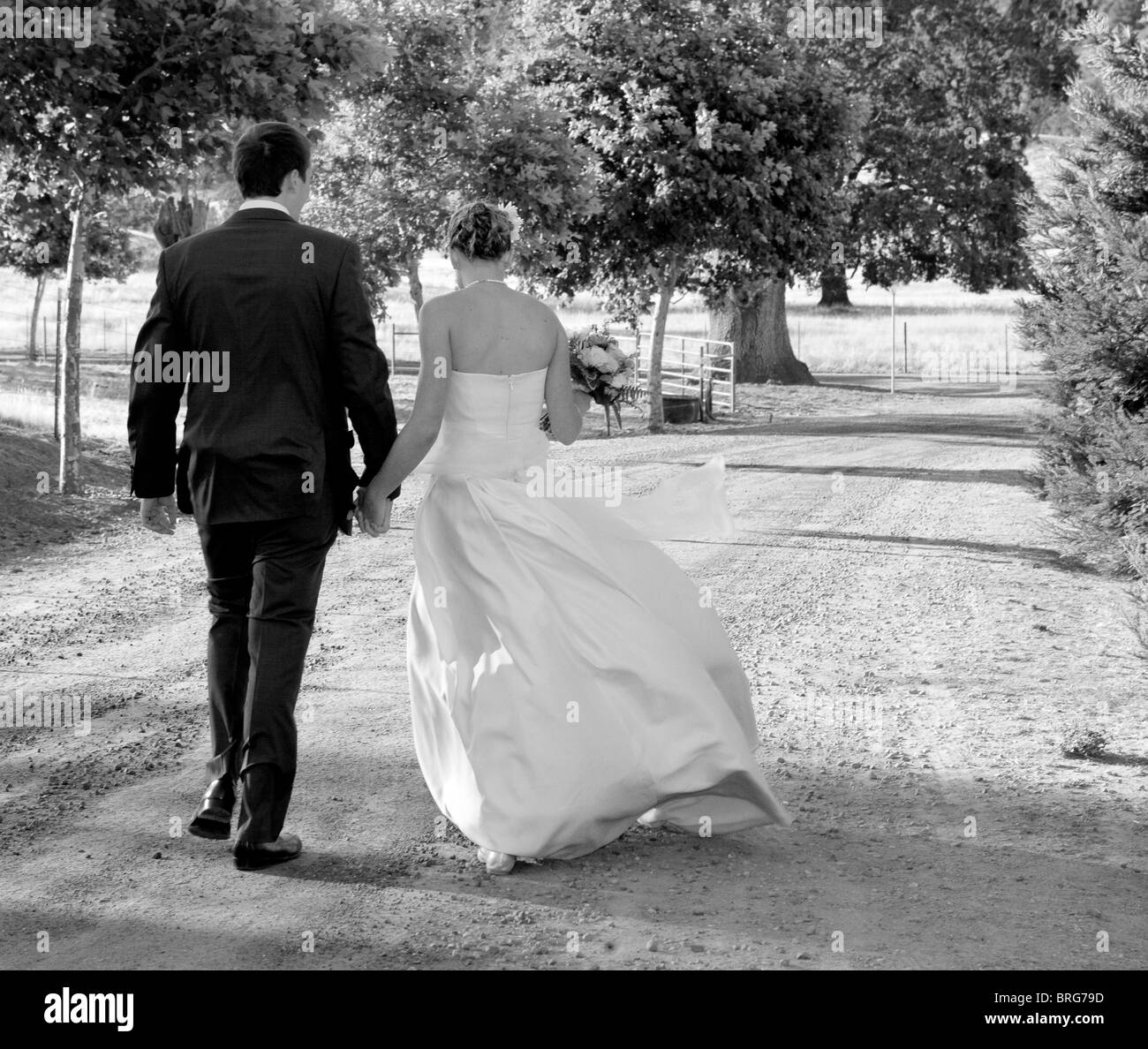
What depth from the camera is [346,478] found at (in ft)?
16.2

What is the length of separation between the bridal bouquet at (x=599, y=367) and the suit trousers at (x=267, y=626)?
136 centimetres

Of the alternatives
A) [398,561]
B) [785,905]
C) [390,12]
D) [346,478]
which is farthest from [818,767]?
[390,12]

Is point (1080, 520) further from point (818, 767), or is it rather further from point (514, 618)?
point (514, 618)

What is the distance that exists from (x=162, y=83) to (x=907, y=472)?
9891mm

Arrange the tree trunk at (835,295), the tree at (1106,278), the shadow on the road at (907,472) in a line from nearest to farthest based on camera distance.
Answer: the tree at (1106,278) < the shadow on the road at (907,472) < the tree trunk at (835,295)

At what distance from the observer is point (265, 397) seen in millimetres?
4660

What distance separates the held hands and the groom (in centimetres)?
22

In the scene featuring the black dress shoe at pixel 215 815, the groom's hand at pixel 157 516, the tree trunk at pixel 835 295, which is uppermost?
the tree trunk at pixel 835 295

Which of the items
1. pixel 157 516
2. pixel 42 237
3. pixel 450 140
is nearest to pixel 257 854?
pixel 157 516

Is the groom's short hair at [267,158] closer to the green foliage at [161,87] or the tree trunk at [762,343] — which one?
the green foliage at [161,87]

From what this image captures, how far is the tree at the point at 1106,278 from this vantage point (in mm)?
9820

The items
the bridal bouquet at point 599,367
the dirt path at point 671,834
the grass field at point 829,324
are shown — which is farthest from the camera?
the grass field at point 829,324

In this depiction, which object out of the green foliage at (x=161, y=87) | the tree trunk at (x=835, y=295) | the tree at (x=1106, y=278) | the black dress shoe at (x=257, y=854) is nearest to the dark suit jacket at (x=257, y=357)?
the black dress shoe at (x=257, y=854)

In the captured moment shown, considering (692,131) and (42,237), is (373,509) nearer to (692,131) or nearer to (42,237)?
(692,131)
